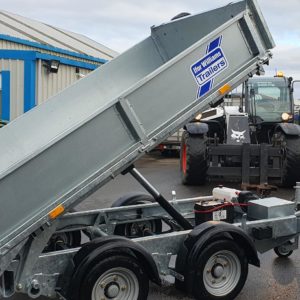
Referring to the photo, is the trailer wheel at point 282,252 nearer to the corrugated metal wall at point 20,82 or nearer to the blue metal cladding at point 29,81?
the corrugated metal wall at point 20,82

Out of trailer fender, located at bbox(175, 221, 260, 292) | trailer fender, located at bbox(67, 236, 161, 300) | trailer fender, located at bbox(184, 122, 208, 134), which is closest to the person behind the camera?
trailer fender, located at bbox(67, 236, 161, 300)

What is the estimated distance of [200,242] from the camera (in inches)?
175

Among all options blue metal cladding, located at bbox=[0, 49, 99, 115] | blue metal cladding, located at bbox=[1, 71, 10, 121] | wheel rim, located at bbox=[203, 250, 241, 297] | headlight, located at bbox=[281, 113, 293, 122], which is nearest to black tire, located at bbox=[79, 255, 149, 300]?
A: wheel rim, located at bbox=[203, 250, 241, 297]

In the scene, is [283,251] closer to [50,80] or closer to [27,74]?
[27,74]

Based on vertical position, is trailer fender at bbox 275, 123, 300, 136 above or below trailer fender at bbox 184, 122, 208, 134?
below

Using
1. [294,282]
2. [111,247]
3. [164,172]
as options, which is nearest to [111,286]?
[111,247]

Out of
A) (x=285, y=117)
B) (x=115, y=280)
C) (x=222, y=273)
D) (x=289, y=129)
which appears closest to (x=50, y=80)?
(x=285, y=117)

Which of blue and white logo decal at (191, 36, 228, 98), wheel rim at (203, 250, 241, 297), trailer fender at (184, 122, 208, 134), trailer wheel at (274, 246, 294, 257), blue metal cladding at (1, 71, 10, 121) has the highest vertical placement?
blue and white logo decal at (191, 36, 228, 98)

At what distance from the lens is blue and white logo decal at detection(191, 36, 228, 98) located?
4.59m

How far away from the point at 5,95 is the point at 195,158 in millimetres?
5834

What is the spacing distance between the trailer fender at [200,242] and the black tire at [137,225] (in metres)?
1.34

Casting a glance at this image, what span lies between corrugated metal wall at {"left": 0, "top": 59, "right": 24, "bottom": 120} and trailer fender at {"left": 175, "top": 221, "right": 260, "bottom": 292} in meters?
9.71

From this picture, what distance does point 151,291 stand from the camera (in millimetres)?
5027

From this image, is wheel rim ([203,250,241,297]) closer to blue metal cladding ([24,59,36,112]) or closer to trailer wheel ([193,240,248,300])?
trailer wheel ([193,240,248,300])
